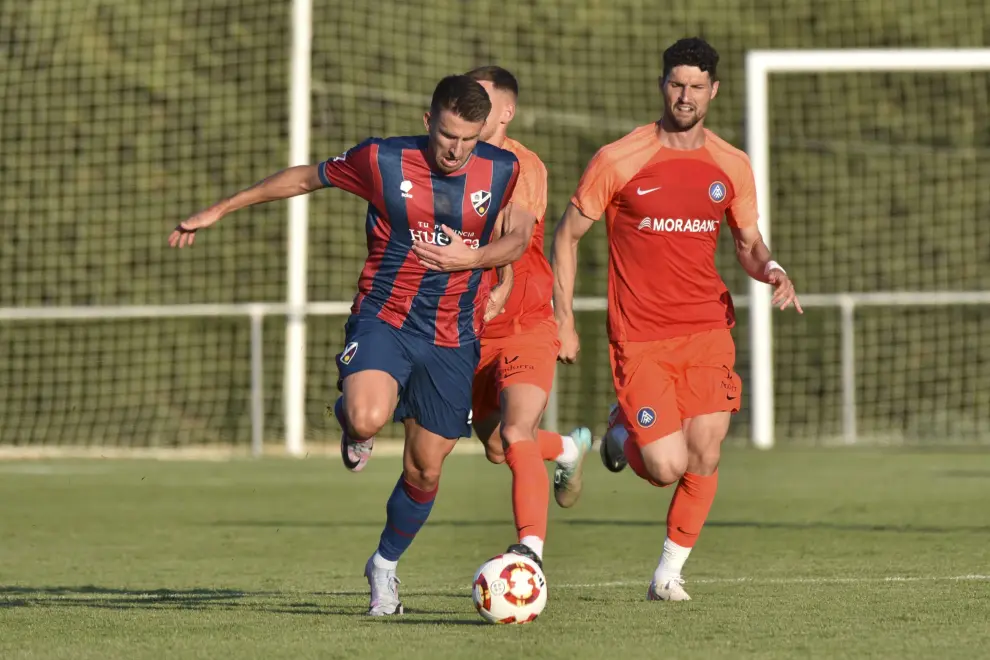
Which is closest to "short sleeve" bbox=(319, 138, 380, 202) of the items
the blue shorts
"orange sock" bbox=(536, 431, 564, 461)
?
the blue shorts

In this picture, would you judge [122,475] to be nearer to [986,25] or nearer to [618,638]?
[618,638]

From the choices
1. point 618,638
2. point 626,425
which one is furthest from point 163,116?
point 618,638

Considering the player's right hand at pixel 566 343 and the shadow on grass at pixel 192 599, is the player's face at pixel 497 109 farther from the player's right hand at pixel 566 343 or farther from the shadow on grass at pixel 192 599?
the shadow on grass at pixel 192 599

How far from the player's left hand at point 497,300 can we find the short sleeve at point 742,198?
1.11 metres

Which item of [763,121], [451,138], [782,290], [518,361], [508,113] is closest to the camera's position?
[451,138]

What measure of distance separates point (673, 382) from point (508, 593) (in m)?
1.85

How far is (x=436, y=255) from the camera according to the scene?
6383mm

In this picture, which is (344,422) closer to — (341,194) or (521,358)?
(521,358)

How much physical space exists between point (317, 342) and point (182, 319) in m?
1.66

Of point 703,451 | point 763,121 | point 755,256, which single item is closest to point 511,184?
point 755,256

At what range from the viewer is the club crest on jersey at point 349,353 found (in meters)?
6.68

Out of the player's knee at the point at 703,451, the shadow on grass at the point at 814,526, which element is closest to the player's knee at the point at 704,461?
the player's knee at the point at 703,451

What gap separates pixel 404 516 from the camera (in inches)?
272

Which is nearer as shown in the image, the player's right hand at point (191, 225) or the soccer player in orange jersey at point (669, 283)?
the player's right hand at point (191, 225)
